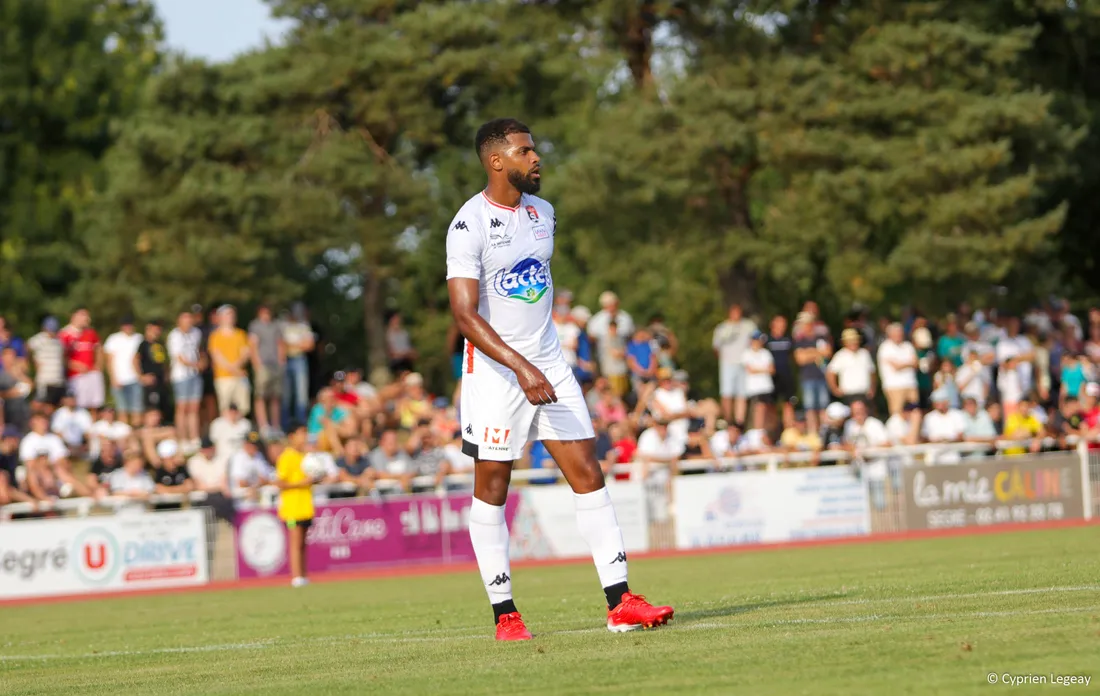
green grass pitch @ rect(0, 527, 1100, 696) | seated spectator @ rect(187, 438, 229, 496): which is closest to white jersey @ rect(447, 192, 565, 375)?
green grass pitch @ rect(0, 527, 1100, 696)

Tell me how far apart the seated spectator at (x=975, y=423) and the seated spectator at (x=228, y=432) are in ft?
34.5

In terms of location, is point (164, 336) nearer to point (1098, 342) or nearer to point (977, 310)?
point (977, 310)

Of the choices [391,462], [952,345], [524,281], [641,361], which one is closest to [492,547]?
[524,281]

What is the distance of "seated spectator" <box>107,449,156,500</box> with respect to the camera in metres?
22.9

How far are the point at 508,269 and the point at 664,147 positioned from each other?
959 inches

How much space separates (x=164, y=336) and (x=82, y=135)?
61.2ft

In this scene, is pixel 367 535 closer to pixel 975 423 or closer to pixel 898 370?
pixel 898 370

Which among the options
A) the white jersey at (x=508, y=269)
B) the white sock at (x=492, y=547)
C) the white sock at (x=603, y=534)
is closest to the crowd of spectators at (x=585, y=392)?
the white sock at (x=492, y=547)

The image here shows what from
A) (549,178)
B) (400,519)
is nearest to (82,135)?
(549,178)

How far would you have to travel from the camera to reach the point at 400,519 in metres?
23.0

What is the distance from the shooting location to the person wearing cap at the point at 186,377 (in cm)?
2577

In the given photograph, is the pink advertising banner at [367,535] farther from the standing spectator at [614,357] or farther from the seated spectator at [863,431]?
the seated spectator at [863,431]

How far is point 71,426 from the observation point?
24734mm

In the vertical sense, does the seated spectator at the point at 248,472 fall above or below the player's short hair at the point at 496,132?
below
